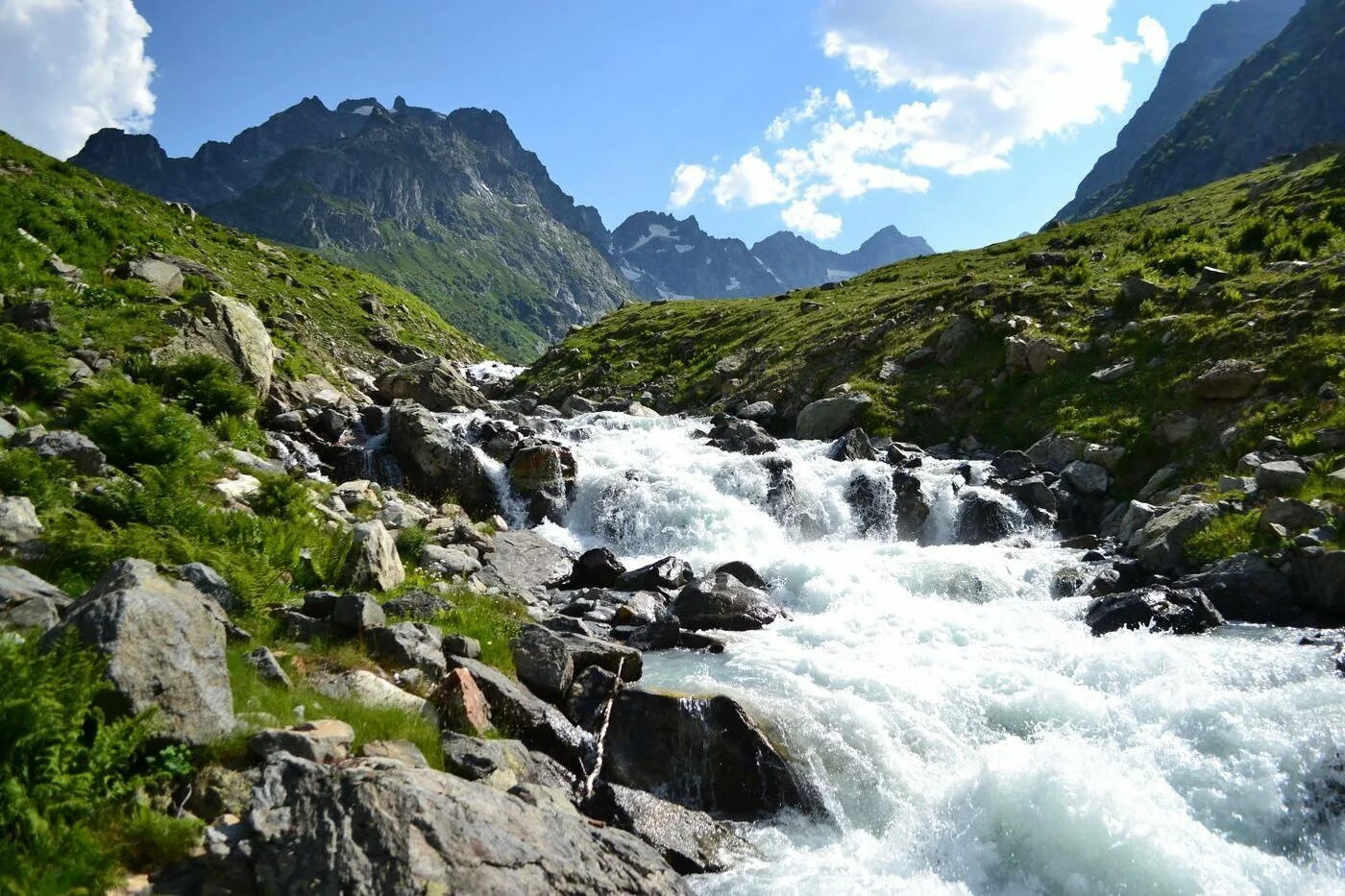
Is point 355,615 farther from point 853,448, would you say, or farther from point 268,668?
point 853,448

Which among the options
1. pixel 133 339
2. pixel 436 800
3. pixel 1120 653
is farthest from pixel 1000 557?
pixel 133 339

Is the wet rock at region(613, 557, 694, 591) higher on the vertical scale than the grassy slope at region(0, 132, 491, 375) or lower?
lower

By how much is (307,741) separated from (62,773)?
1.77 metres

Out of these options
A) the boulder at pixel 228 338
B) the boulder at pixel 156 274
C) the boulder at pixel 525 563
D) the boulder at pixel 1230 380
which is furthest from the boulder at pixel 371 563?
the boulder at pixel 1230 380

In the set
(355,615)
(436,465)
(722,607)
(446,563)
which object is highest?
(436,465)

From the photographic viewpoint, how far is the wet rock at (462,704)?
8.94 m

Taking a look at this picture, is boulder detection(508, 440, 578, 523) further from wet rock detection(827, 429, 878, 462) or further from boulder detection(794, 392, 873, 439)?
boulder detection(794, 392, 873, 439)

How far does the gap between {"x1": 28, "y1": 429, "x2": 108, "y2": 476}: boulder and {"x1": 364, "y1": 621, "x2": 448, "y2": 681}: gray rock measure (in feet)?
19.5

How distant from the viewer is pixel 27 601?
23.1 ft

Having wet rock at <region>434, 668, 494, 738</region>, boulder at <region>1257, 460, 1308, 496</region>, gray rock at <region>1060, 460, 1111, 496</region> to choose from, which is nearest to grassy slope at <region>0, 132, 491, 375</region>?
wet rock at <region>434, 668, 494, 738</region>

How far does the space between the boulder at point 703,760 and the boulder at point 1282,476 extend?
627 inches

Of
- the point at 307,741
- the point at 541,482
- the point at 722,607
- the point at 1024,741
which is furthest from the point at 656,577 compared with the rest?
the point at 307,741

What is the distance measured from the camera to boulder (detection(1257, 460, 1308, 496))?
18.3 metres

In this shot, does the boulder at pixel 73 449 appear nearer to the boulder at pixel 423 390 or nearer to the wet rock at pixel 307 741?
the wet rock at pixel 307 741
